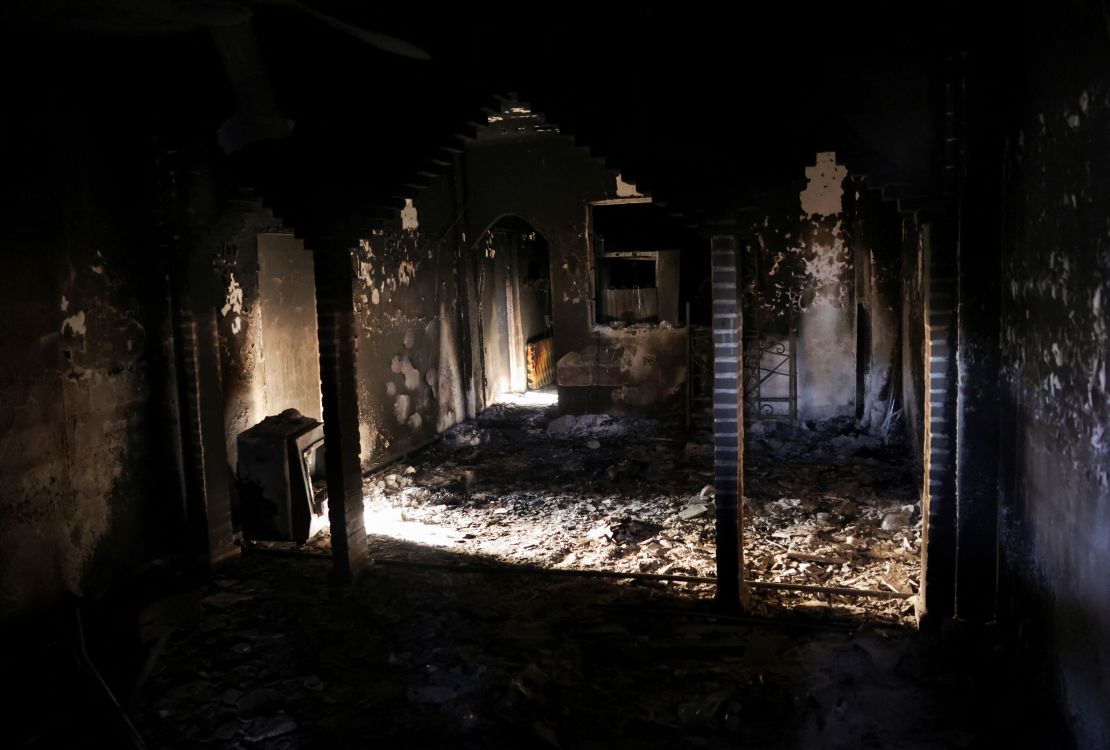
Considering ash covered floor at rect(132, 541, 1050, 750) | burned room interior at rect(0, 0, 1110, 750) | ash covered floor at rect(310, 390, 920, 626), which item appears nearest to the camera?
burned room interior at rect(0, 0, 1110, 750)

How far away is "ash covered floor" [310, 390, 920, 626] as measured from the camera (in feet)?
18.3

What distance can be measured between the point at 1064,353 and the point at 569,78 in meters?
2.77

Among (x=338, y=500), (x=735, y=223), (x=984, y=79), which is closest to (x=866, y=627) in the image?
(x=735, y=223)

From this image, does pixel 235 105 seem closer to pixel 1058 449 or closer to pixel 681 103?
pixel 681 103

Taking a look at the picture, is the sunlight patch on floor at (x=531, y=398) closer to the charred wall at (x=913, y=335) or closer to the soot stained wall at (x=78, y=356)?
the charred wall at (x=913, y=335)

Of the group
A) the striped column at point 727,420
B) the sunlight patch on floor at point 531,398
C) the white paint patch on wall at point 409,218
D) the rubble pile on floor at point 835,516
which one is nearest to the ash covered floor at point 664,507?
the rubble pile on floor at point 835,516

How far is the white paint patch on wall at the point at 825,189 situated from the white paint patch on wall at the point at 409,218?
5172 millimetres

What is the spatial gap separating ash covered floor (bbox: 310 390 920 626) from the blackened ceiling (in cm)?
274

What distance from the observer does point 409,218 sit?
33.0 feet

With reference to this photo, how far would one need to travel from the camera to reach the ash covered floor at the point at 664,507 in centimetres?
558

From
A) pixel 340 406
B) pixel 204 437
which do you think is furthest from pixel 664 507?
pixel 204 437

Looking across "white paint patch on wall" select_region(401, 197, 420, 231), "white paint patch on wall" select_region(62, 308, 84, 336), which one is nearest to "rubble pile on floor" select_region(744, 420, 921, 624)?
"white paint patch on wall" select_region(62, 308, 84, 336)

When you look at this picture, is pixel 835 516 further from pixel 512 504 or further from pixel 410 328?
pixel 410 328

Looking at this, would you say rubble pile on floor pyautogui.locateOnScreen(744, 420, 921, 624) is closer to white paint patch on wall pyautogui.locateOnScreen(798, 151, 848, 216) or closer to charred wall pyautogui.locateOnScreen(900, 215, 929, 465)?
charred wall pyautogui.locateOnScreen(900, 215, 929, 465)
